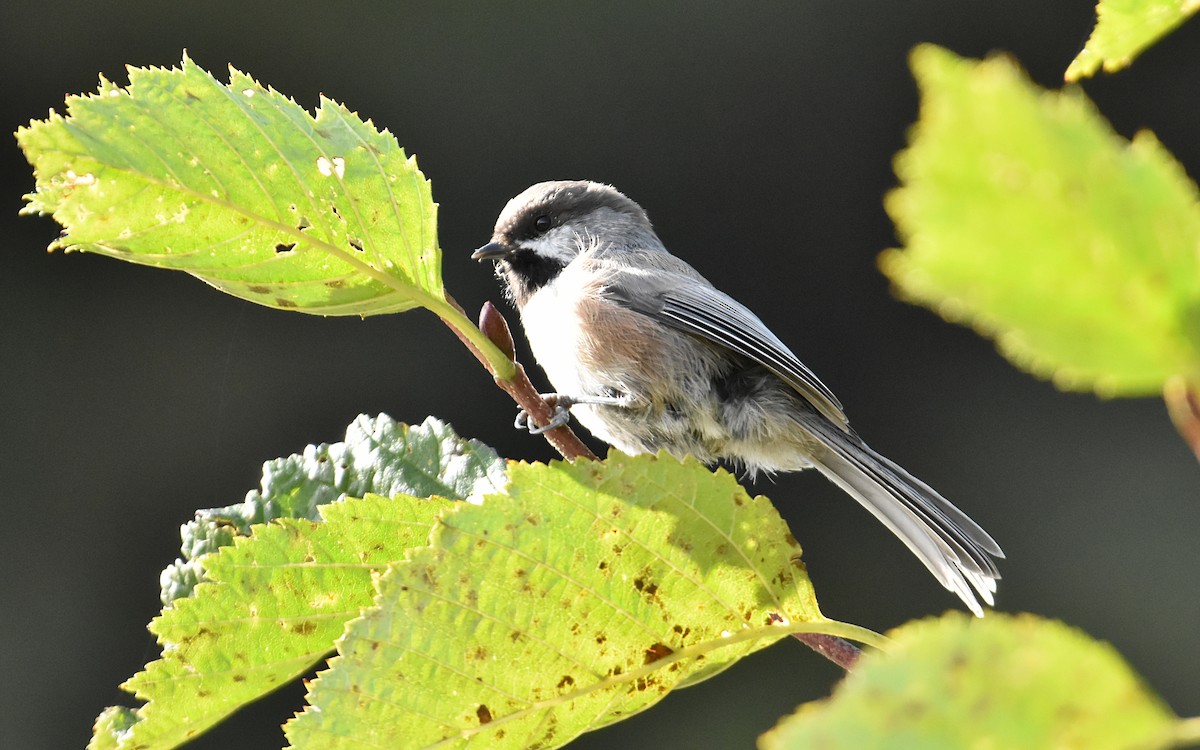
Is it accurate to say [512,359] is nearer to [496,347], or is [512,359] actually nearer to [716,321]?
[496,347]

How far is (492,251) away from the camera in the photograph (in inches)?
107

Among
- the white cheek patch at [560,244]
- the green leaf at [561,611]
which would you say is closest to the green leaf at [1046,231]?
the green leaf at [561,611]

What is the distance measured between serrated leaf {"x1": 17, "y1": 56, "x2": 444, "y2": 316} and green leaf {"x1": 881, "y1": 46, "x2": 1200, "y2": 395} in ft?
2.73

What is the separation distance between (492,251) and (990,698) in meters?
2.39

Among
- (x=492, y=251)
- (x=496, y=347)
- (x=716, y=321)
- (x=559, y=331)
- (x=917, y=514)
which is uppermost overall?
(x=492, y=251)

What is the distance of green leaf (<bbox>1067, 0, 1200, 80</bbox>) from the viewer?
28.4 inches

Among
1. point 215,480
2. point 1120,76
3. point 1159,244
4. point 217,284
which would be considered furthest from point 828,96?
point 1159,244

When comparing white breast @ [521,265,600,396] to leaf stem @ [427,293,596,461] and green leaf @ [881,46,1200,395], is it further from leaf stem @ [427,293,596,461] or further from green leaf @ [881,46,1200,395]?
green leaf @ [881,46,1200,395]

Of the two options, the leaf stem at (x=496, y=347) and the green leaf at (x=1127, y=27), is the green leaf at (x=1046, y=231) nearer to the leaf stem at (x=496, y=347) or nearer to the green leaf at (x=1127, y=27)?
the green leaf at (x=1127, y=27)

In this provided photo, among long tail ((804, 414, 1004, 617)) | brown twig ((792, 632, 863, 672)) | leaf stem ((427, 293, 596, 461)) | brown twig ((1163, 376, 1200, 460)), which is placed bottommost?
long tail ((804, 414, 1004, 617))

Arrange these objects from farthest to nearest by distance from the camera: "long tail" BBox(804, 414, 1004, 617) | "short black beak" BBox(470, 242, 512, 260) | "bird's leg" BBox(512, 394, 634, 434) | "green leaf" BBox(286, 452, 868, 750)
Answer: "short black beak" BBox(470, 242, 512, 260)
"long tail" BBox(804, 414, 1004, 617)
"bird's leg" BBox(512, 394, 634, 434)
"green leaf" BBox(286, 452, 868, 750)

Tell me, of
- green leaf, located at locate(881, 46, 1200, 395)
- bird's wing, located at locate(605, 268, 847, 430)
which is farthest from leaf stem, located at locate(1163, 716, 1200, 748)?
bird's wing, located at locate(605, 268, 847, 430)

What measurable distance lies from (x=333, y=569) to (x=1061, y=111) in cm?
87

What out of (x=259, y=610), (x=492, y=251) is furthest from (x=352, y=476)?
(x=492, y=251)
